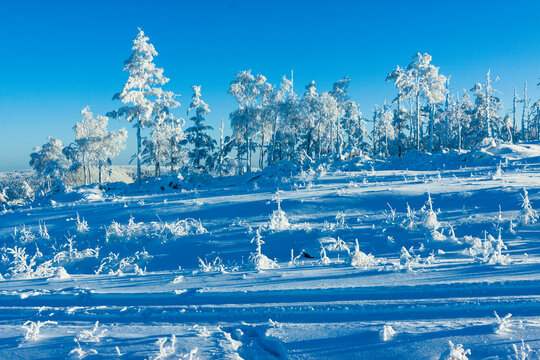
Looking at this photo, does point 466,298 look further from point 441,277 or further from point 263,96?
point 263,96

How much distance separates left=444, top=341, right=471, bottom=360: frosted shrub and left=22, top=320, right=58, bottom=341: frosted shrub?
3930 millimetres

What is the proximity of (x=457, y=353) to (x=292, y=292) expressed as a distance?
2.16m

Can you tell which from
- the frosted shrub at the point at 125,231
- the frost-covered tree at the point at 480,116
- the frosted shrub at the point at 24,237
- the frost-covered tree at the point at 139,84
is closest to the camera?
the frosted shrub at the point at 125,231

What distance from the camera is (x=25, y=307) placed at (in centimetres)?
465

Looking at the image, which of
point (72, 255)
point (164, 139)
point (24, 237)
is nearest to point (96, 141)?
point (164, 139)

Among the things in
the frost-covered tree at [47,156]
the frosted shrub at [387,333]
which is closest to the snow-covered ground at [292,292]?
the frosted shrub at [387,333]

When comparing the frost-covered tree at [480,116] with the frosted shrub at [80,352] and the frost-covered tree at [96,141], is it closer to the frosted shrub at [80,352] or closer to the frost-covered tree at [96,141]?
the frost-covered tree at [96,141]

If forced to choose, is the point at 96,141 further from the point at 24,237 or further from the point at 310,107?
the point at 24,237

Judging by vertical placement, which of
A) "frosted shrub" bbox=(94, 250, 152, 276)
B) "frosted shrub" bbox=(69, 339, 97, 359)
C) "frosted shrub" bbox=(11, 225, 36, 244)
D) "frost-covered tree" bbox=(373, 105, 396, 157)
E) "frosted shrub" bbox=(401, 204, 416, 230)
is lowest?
"frosted shrub" bbox=(94, 250, 152, 276)

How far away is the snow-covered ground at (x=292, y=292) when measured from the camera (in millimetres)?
3352

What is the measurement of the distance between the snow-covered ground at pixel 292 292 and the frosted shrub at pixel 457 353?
1 cm

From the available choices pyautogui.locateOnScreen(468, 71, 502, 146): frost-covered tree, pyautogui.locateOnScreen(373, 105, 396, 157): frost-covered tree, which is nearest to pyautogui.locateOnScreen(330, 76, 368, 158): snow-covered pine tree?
pyautogui.locateOnScreen(373, 105, 396, 157): frost-covered tree

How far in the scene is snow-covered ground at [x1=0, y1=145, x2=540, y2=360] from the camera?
3.35m

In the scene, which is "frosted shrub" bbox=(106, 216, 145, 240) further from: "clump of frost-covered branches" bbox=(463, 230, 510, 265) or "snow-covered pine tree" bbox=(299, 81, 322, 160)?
"snow-covered pine tree" bbox=(299, 81, 322, 160)
